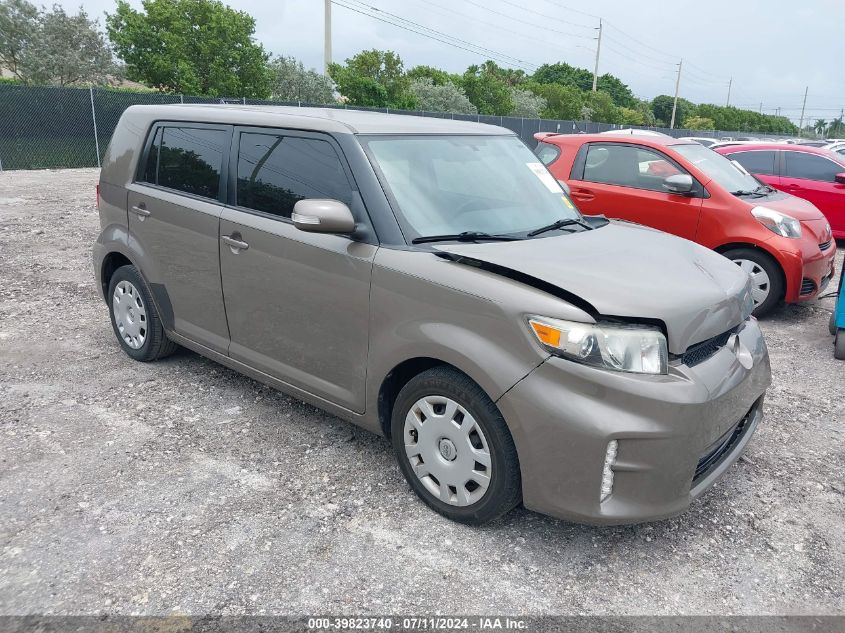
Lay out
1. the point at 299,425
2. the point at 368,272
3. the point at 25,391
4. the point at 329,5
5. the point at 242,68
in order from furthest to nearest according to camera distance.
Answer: the point at 329,5 → the point at 242,68 → the point at 25,391 → the point at 299,425 → the point at 368,272

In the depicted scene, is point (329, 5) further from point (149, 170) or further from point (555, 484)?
point (555, 484)

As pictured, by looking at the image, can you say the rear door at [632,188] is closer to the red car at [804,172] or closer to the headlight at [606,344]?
the red car at [804,172]

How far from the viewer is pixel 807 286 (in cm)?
655

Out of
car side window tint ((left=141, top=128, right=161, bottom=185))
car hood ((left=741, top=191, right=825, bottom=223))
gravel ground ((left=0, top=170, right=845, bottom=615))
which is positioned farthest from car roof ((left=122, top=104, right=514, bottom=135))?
car hood ((left=741, top=191, right=825, bottom=223))

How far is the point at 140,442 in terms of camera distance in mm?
3791

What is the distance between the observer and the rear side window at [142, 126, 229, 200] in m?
4.00

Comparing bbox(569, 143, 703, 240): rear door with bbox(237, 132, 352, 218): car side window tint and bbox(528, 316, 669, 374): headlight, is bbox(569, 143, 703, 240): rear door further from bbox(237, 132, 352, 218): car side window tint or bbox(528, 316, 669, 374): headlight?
bbox(528, 316, 669, 374): headlight

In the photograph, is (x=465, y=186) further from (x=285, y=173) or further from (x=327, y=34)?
(x=327, y=34)

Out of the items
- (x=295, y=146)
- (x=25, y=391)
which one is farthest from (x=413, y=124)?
→ (x=25, y=391)

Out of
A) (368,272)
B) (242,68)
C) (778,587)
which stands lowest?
(778,587)

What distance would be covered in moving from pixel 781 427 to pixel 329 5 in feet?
130

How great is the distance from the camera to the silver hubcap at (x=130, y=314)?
15.4ft

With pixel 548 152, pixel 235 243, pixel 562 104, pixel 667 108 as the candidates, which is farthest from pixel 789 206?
pixel 667 108

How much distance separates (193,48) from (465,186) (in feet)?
113
